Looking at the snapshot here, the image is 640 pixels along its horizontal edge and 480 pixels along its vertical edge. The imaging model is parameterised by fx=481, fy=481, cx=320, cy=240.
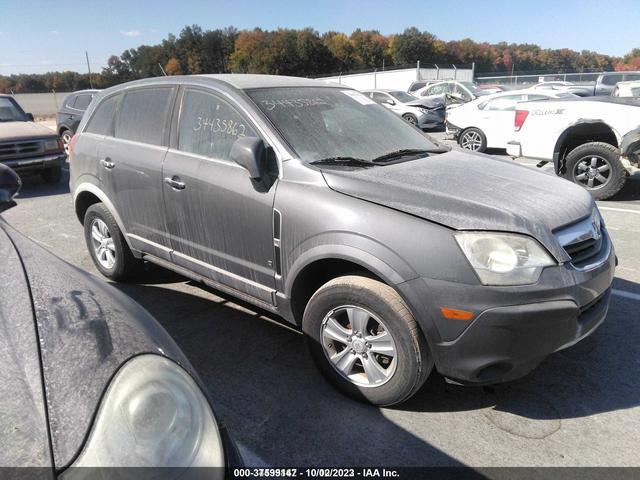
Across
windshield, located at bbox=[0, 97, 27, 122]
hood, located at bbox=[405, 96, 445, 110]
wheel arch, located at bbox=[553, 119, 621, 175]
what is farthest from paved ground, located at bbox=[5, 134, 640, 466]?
hood, located at bbox=[405, 96, 445, 110]

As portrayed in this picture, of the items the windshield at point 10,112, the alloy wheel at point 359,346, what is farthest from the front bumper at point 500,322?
the windshield at point 10,112

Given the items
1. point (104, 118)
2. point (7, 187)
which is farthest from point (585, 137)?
point (7, 187)

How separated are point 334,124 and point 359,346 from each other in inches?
60.7

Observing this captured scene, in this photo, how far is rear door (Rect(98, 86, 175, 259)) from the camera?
3650 mm

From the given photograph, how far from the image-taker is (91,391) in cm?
119

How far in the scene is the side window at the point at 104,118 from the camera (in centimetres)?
426

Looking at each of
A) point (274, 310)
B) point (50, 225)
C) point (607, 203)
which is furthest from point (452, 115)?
point (274, 310)

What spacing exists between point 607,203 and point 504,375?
5761 mm

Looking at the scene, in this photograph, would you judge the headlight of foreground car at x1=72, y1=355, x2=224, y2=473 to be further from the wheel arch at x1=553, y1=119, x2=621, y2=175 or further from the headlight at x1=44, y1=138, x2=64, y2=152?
the headlight at x1=44, y1=138, x2=64, y2=152

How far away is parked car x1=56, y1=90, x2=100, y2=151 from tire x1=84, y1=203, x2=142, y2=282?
10504 mm

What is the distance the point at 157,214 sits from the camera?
12.0 feet

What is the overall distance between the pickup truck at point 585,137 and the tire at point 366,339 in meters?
5.77

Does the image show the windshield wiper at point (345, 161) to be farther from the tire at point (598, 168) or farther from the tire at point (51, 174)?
the tire at point (51, 174)

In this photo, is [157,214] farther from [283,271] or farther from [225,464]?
[225,464]
